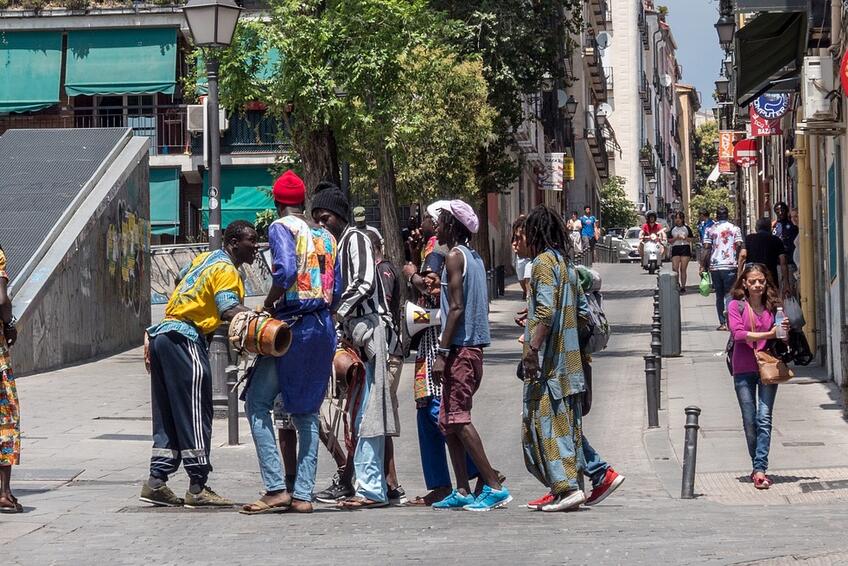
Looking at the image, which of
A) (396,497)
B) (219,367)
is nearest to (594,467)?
(396,497)

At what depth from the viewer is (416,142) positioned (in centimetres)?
2970

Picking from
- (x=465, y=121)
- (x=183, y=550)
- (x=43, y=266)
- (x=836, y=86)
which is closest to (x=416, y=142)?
(x=465, y=121)

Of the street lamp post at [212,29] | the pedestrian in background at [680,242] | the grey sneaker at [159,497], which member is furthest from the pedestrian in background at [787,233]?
the grey sneaker at [159,497]

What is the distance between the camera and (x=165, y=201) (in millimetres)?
41312

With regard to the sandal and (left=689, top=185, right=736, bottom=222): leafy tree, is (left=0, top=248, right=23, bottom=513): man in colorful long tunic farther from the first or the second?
(left=689, top=185, right=736, bottom=222): leafy tree

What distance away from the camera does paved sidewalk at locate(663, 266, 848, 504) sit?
10.7m

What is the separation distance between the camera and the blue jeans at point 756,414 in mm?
10734

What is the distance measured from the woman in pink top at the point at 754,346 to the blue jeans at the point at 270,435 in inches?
131

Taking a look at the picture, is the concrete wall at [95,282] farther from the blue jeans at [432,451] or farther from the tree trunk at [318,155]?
the blue jeans at [432,451]

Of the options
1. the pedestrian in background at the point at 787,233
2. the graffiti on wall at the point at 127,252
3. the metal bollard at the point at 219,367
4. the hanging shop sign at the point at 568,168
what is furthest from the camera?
the hanging shop sign at the point at 568,168

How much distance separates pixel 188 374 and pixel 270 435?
26.4 inches

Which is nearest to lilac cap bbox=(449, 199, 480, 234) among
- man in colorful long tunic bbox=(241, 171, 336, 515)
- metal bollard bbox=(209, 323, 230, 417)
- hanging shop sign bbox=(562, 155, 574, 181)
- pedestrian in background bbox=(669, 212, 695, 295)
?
man in colorful long tunic bbox=(241, 171, 336, 515)

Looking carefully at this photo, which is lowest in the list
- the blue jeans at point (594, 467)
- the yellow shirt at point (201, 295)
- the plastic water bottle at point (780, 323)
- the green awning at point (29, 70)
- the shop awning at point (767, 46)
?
the blue jeans at point (594, 467)

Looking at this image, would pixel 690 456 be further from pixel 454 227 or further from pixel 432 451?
pixel 454 227
